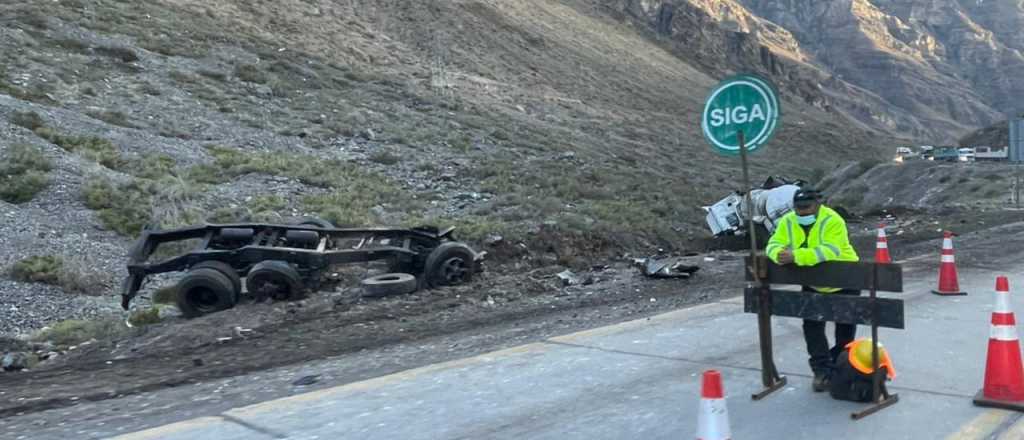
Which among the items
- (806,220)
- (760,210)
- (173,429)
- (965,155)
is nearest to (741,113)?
(806,220)

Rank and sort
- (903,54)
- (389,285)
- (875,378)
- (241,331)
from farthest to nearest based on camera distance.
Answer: (903,54) < (389,285) < (241,331) < (875,378)

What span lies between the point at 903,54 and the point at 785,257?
15819 centimetres

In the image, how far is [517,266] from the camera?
45.7 feet

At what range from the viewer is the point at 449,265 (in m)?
11.8

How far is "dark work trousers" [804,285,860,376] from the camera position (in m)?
6.16

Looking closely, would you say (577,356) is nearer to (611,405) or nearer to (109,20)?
(611,405)

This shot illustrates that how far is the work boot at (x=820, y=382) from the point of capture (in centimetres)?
620

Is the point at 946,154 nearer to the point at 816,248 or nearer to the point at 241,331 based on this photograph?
the point at 241,331

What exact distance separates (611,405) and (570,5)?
69.9 meters

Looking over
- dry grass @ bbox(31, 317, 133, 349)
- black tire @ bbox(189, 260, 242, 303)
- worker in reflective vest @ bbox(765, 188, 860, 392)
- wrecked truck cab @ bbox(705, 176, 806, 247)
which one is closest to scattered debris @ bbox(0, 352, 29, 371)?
dry grass @ bbox(31, 317, 133, 349)

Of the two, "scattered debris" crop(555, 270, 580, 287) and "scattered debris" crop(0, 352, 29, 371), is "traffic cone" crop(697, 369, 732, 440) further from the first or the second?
"scattered debris" crop(555, 270, 580, 287)

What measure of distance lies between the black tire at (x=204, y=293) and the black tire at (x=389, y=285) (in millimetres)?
1634

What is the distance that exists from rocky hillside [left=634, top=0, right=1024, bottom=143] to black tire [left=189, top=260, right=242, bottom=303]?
→ 110m

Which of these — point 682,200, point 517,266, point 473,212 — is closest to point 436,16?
point 682,200
